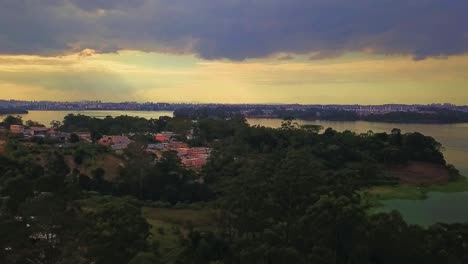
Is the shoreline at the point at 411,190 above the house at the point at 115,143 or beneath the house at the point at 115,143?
beneath

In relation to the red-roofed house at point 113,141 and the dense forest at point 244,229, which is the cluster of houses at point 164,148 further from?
the dense forest at point 244,229

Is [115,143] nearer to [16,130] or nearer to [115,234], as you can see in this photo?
[16,130]

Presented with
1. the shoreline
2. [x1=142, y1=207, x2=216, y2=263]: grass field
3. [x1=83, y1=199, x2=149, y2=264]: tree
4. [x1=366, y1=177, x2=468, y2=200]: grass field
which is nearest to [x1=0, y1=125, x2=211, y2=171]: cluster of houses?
[x1=142, y1=207, x2=216, y2=263]: grass field

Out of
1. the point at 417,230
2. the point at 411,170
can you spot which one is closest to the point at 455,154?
the point at 411,170

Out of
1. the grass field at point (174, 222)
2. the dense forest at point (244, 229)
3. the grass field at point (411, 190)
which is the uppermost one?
the dense forest at point (244, 229)

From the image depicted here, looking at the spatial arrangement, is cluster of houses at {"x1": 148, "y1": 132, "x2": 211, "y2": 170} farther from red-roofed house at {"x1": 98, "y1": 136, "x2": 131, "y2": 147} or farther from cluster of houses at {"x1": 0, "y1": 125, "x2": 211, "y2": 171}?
red-roofed house at {"x1": 98, "y1": 136, "x2": 131, "y2": 147}

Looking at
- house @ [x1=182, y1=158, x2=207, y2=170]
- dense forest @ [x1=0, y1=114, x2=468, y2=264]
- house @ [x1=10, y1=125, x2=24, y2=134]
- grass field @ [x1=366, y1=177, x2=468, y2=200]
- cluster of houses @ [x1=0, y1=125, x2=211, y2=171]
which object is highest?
dense forest @ [x1=0, y1=114, x2=468, y2=264]

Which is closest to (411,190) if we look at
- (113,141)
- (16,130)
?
(113,141)

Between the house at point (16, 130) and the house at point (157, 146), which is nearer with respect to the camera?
the house at point (157, 146)

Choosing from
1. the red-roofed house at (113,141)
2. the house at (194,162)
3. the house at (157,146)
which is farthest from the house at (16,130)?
the house at (194,162)

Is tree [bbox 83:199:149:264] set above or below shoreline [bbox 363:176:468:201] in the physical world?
above

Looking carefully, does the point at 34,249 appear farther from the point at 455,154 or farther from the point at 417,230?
the point at 455,154
